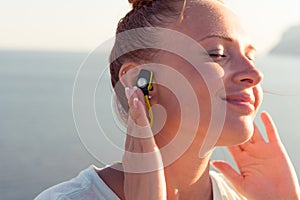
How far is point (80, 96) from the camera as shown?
2.35 m

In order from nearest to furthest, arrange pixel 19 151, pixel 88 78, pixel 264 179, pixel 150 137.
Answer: pixel 150 137 < pixel 88 78 < pixel 264 179 < pixel 19 151

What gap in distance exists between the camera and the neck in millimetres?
2410

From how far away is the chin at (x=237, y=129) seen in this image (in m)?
2.16

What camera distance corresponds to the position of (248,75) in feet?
7.13

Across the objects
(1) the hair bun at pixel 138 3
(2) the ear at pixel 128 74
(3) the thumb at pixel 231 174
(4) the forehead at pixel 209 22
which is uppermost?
(1) the hair bun at pixel 138 3

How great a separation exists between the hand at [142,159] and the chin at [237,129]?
0.29 metres

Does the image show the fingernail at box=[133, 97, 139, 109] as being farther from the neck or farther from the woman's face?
the neck

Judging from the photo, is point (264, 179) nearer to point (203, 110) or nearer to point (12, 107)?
point (203, 110)

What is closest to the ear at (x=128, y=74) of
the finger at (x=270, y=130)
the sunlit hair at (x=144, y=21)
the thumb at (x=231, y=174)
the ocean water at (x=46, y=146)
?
the sunlit hair at (x=144, y=21)

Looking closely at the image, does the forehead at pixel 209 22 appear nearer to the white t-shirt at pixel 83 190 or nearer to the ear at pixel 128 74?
the ear at pixel 128 74

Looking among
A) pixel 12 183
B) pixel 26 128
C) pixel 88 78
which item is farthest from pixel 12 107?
pixel 88 78

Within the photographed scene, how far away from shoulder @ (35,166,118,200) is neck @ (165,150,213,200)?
0.91 ft

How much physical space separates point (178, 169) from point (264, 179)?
43 centimetres

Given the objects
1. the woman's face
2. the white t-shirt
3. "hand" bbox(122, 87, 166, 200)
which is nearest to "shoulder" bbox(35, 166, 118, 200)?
the white t-shirt
